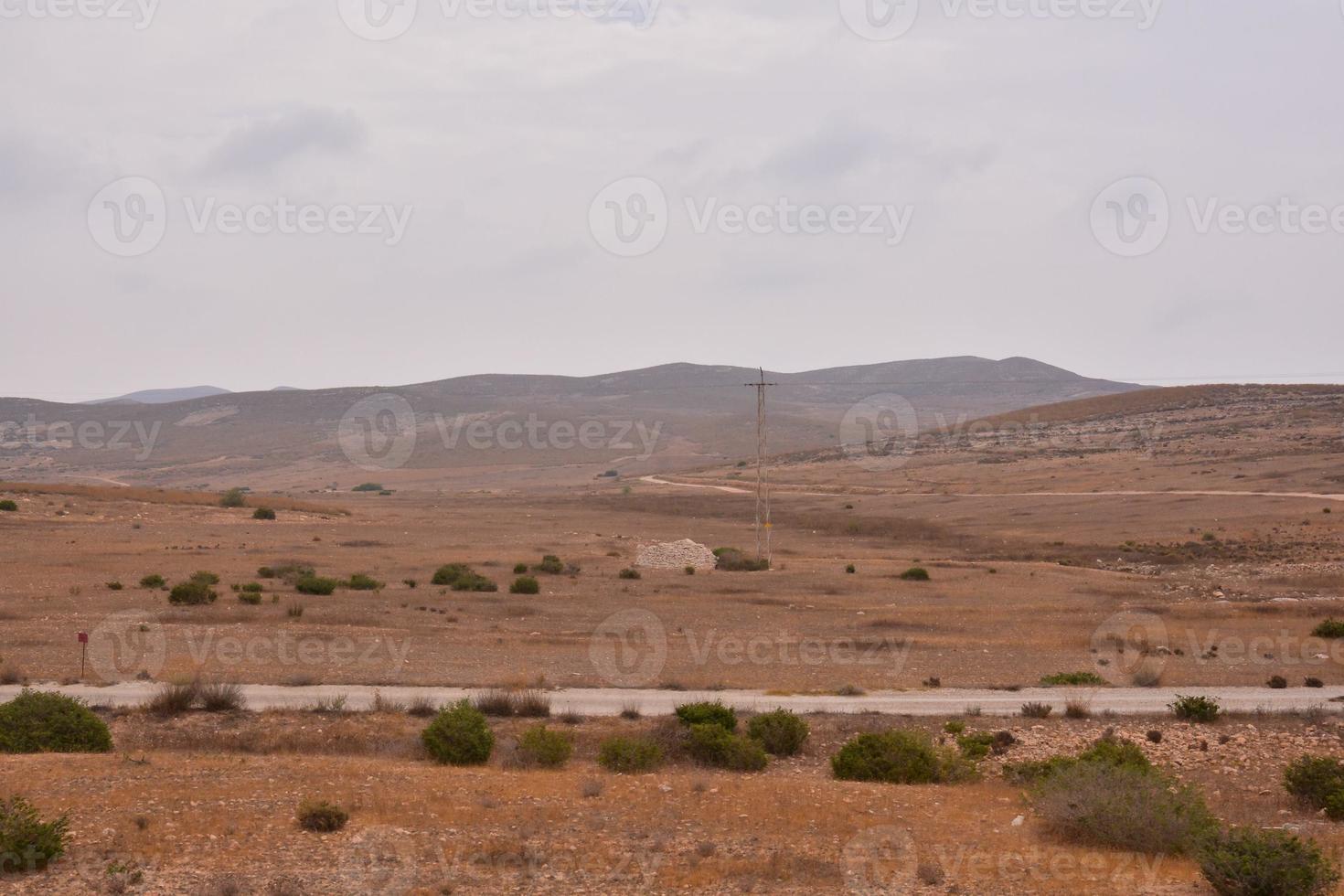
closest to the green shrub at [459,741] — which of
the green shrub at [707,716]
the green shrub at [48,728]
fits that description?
the green shrub at [707,716]

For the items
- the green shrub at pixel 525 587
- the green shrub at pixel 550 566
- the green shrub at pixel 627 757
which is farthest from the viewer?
the green shrub at pixel 550 566

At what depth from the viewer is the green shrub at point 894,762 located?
14164 millimetres

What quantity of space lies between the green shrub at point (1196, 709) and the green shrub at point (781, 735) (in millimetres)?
7647

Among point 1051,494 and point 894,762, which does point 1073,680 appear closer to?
point 894,762

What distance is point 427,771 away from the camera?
43.7ft

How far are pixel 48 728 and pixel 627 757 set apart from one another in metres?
7.62

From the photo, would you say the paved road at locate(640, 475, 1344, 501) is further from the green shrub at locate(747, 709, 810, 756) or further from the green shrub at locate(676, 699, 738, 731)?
the green shrub at locate(676, 699, 738, 731)

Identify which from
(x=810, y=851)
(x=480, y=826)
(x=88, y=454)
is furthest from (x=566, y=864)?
(x=88, y=454)

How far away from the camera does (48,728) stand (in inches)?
552

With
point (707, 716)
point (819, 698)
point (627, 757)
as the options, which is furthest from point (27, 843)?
point (819, 698)

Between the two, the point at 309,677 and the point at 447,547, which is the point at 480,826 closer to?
the point at 309,677

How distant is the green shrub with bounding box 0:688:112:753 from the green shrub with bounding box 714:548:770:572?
3378 cm

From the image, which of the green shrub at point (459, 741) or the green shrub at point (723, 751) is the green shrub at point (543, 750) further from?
the green shrub at point (723, 751)

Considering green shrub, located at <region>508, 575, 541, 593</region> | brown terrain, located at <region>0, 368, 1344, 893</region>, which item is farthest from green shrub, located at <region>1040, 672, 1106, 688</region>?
green shrub, located at <region>508, 575, 541, 593</region>
